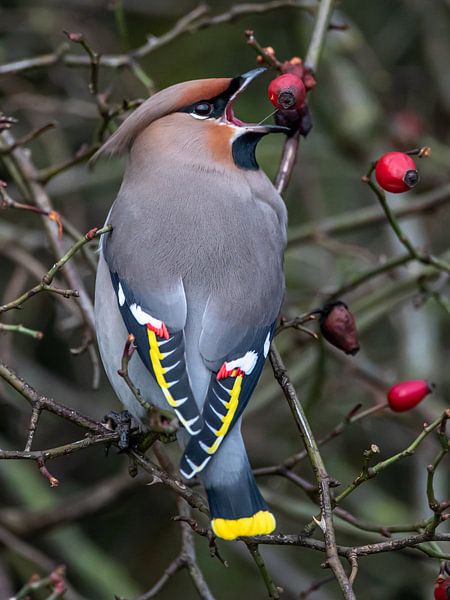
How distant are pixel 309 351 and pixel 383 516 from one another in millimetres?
751

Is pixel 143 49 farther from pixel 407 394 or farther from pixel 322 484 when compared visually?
pixel 322 484

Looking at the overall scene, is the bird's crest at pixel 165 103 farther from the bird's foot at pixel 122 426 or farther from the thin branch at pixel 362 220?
the thin branch at pixel 362 220

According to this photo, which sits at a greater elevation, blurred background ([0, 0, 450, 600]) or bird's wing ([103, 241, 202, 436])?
blurred background ([0, 0, 450, 600])

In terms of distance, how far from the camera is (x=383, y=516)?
4.20 metres

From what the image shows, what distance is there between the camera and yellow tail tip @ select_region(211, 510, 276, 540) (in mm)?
2346

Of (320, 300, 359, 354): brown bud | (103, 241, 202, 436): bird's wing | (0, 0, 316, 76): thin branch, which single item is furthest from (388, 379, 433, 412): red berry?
(0, 0, 316, 76): thin branch

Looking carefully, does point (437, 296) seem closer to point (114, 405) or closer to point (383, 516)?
point (383, 516)

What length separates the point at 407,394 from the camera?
2.95m

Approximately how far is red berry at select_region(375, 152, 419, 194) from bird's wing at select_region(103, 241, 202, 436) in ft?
2.06

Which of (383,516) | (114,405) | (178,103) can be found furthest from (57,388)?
(178,103)

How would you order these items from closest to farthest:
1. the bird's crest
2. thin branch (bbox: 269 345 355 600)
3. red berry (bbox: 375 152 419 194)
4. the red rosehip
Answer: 1. thin branch (bbox: 269 345 355 600)
2. the red rosehip
3. red berry (bbox: 375 152 419 194)
4. the bird's crest

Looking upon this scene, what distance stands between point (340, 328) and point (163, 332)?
1.62ft

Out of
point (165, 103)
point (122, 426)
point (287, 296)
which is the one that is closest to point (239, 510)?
point (122, 426)

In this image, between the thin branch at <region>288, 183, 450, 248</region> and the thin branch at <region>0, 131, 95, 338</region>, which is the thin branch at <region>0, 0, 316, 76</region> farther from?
the thin branch at <region>288, 183, 450, 248</region>
